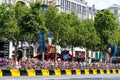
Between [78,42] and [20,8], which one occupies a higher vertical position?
[20,8]

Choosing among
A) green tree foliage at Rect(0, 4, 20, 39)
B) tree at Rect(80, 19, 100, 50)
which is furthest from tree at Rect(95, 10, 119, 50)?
green tree foliage at Rect(0, 4, 20, 39)

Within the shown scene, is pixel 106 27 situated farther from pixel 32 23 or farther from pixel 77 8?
pixel 77 8

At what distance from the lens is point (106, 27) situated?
8481cm

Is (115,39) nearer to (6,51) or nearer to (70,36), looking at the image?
(70,36)

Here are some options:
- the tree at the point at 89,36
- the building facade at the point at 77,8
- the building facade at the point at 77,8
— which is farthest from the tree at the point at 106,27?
the building facade at the point at 77,8

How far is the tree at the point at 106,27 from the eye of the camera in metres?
83.9

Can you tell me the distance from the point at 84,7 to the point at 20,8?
6073 cm

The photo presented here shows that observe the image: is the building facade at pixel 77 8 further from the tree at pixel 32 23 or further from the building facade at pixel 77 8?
the tree at pixel 32 23

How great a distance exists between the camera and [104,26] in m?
84.9

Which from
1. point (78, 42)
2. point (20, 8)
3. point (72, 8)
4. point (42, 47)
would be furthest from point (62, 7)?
point (42, 47)

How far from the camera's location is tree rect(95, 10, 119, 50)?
275ft

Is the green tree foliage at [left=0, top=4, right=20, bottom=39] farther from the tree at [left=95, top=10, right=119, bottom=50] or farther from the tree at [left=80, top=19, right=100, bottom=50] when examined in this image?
the tree at [left=95, top=10, right=119, bottom=50]

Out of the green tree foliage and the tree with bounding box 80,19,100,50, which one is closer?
the green tree foliage

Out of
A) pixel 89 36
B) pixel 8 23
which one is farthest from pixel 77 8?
pixel 8 23
